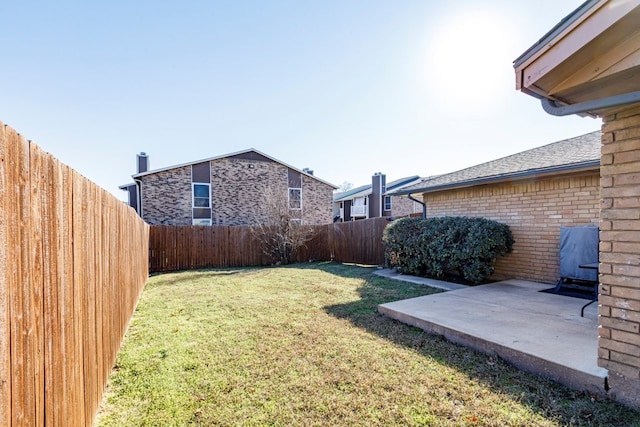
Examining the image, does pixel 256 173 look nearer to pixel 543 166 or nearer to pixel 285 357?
pixel 543 166

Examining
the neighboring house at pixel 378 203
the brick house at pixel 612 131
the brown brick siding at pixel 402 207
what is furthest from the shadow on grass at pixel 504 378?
the brown brick siding at pixel 402 207

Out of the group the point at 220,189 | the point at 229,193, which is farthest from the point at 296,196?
the point at 220,189

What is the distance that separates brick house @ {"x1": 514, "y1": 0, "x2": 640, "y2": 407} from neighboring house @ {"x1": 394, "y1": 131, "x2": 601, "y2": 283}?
402 centimetres

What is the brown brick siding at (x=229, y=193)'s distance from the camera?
60.8ft

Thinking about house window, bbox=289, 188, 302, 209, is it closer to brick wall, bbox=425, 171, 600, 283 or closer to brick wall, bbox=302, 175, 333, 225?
brick wall, bbox=302, 175, 333, 225

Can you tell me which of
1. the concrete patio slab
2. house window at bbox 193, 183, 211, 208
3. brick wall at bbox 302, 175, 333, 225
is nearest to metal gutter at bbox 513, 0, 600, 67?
the concrete patio slab

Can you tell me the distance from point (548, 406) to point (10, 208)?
3.66m

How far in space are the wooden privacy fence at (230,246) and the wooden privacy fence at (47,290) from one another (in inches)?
405

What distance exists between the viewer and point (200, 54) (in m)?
9.16

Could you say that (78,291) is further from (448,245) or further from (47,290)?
(448,245)

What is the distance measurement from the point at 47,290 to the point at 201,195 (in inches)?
761

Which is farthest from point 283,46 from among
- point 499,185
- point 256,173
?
point 256,173

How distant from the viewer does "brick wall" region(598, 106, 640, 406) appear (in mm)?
2416

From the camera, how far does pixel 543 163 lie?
6.89 meters
